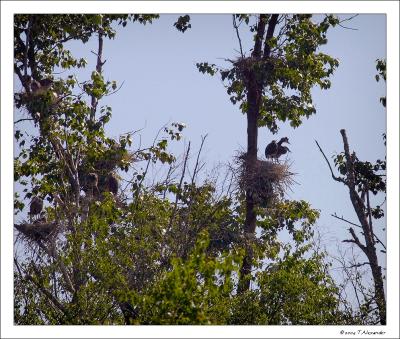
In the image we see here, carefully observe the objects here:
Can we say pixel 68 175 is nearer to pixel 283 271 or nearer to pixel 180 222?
pixel 180 222

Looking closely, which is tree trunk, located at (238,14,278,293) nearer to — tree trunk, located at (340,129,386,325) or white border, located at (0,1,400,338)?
tree trunk, located at (340,129,386,325)

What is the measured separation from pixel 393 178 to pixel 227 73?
605cm

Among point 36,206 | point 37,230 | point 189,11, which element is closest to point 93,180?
point 36,206

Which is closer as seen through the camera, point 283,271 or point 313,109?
point 283,271

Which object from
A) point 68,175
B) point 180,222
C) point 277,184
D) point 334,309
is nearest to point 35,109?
point 68,175

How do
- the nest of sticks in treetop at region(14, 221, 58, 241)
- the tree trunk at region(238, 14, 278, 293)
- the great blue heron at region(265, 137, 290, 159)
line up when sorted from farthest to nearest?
the great blue heron at region(265, 137, 290, 159) → the tree trunk at region(238, 14, 278, 293) → the nest of sticks in treetop at region(14, 221, 58, 241)

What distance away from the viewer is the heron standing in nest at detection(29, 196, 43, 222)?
24.1 meters

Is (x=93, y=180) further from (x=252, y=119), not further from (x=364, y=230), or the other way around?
(x=364, y=230)

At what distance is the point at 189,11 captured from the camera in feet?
71.5

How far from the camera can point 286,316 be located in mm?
23578

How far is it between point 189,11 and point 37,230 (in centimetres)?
466

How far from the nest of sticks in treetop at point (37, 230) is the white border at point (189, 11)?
6.24 feet

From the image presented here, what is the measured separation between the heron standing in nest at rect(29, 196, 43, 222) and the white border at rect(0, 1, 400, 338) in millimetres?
2967

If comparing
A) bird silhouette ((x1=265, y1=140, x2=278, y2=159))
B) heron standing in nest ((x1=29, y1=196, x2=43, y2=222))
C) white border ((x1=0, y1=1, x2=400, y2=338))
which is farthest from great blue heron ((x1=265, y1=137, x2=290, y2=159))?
heron standing in nest ((x1=29, y1=196, x2=43, y2=222))
